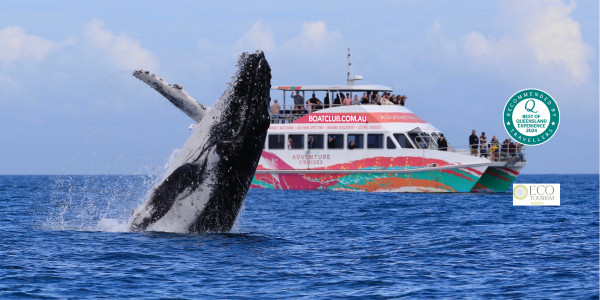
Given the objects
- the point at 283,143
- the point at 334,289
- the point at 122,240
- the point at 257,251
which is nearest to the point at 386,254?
the point at 257,251

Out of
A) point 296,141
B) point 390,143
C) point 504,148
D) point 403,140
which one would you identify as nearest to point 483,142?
point 504,148

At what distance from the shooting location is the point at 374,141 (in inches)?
1363

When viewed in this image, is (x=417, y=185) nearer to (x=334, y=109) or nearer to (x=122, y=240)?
(x=334, y=109)

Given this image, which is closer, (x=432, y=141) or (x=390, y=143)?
(x=390, y=143)

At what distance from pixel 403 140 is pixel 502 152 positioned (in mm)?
4143

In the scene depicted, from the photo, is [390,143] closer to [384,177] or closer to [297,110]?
[384,177]

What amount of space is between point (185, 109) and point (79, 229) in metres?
4.70

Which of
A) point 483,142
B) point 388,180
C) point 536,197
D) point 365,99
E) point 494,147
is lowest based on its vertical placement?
point 536,197

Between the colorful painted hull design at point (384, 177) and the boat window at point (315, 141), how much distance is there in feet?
3.38

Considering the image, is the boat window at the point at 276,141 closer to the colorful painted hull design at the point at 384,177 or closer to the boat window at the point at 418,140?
the colorful painted hull design at the point at 384,177

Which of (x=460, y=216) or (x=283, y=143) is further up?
(x=283, y=143)

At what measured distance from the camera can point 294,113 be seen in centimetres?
3775

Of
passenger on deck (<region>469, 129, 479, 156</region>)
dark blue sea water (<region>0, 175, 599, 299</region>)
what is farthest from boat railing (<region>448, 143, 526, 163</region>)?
dark blue sea water (<region>0, 175, 599, 299</region>)

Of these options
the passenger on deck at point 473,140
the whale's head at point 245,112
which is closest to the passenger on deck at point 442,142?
the passenger on deck at point 473,140
